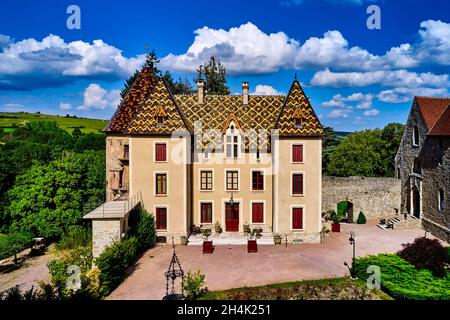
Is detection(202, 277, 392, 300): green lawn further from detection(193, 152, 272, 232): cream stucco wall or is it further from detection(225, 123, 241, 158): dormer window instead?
detection(225, 123, 241, 158): dormer window

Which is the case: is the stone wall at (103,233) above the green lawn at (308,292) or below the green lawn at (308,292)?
above

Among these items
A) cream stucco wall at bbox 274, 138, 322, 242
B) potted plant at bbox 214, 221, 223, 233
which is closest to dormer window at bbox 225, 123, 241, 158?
cream stucco wall at bbox 274, 138, 322, 242

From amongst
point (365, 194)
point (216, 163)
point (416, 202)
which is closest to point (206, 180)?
point (216, 163)

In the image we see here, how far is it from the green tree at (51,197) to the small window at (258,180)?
46.9ft

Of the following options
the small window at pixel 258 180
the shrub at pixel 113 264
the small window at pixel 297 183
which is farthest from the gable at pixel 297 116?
the shrub at pixel 113 264

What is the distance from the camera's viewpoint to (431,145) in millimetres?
31297

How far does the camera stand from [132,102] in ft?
101

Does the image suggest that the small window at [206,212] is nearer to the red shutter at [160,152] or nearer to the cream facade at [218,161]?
the cream facade at [218,161]

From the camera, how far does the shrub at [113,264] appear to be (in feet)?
63.4

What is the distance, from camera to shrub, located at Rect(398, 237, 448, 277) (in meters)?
20.2

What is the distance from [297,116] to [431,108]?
13577 mm

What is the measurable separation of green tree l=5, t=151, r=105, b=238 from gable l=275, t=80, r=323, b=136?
58.3 feet

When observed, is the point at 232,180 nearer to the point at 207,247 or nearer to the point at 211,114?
the point at 211,114
